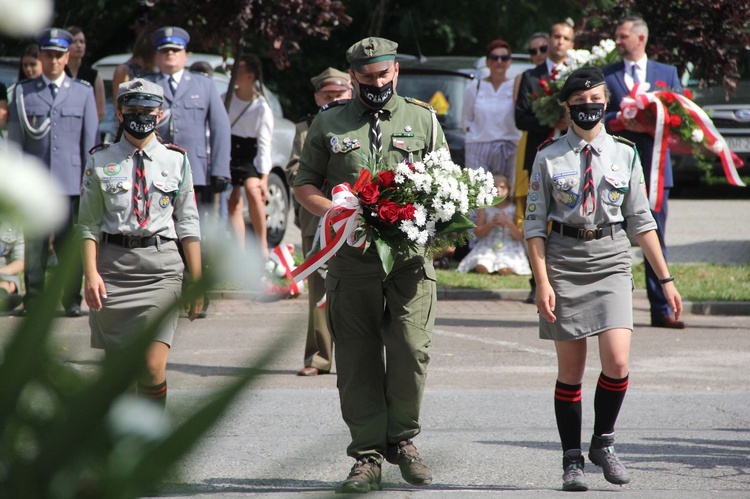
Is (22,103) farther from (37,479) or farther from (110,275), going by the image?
(37,479)

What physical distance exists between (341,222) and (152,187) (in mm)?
1115

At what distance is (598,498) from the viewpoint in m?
4.80

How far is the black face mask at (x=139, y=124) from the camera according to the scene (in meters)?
5.30

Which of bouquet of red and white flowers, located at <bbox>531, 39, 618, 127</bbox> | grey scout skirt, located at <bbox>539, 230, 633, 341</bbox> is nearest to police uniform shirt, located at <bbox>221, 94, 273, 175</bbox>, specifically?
bouquet of red and white flowers, located at <bbox>531, 39, 618, 127</bbox>

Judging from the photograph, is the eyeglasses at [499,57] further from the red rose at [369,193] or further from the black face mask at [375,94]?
the red rose at [369,193]

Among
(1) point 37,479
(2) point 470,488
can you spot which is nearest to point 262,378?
(1) point 37,479

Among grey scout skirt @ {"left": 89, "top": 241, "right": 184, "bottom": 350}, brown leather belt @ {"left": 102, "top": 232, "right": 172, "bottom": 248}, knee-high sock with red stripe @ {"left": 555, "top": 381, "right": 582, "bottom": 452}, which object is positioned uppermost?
brown leather belt @ {"left": 102, "top": 232, "right": 172, "bottom": 248}

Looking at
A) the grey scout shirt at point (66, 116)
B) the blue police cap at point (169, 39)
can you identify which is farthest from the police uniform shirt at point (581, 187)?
the grey scout shirt at point (66, 116)

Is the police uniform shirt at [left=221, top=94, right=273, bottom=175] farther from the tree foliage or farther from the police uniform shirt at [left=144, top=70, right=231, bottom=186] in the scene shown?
the tree foliage

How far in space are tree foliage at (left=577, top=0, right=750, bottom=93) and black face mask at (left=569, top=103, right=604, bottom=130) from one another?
722cm

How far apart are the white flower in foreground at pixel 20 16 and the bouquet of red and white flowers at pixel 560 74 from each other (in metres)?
9.01

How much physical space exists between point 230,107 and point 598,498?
700cm

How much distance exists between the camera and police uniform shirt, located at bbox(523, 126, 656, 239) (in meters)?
5.01

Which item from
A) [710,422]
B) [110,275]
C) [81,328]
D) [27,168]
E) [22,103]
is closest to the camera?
[27,168]
